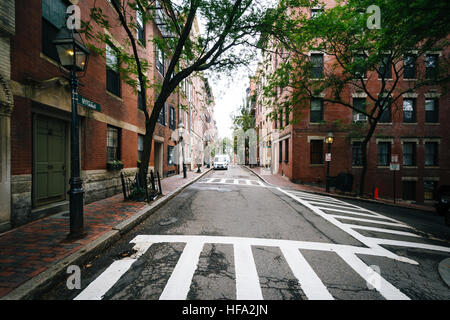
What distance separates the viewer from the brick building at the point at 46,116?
4500 millimetres

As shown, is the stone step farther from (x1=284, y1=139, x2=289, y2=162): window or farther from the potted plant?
(x1=284, y1=139, x2=289, y2=162): window

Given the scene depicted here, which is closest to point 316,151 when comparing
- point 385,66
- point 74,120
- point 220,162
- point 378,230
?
point 385,66

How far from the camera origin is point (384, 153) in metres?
16.3

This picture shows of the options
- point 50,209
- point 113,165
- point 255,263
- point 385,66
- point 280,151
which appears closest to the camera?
point 255,263

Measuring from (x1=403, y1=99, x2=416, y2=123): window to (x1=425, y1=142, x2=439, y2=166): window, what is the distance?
2.59m

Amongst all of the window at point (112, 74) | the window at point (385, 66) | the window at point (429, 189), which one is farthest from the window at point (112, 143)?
the window at point (429, 189)

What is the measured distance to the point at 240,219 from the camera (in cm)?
572

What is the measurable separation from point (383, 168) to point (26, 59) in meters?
22.3

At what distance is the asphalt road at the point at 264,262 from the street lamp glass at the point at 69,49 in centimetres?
394

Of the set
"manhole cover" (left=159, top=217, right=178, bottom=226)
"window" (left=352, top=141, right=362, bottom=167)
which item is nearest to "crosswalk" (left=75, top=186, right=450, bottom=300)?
"manhole cover" (left=159, top=217, right=178, bottom=226)

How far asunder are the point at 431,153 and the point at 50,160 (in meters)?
26.0

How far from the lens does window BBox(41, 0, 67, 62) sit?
544 centimetres

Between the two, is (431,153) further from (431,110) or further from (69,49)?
(69,49)
